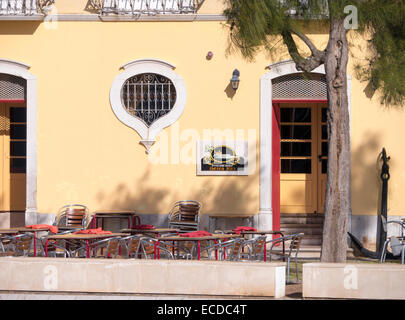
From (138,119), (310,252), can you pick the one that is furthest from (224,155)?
(310,252)

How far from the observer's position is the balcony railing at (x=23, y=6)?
1559cm

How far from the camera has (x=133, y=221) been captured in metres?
15.3

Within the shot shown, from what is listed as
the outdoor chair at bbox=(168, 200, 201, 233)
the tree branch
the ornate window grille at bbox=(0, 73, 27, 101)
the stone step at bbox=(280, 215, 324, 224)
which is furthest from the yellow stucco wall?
the tree branch

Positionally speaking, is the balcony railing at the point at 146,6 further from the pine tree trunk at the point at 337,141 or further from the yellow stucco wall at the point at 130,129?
the pine tree trunk at the point at 337,141

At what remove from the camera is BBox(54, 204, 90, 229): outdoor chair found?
1535cm

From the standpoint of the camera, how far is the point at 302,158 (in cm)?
1692

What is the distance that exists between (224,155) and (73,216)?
3.11 metres

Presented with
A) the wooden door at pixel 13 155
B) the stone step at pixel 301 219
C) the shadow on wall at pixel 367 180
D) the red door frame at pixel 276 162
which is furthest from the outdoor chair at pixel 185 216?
the wooden door at pixel 13 155

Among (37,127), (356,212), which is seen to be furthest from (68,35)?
(356,212)

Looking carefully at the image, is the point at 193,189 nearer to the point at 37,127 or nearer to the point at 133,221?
the point at 133,221

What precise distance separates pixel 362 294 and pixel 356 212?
6.31 meters

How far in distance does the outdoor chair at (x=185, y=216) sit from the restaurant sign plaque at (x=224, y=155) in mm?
663

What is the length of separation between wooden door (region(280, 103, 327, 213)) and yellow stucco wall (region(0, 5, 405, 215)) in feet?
4.83

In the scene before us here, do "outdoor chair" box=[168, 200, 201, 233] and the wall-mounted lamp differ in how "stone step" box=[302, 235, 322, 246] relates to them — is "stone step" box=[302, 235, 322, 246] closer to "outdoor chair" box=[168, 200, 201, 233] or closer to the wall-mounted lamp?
"outdoor chair" box=[168, 200, 201, 233]
